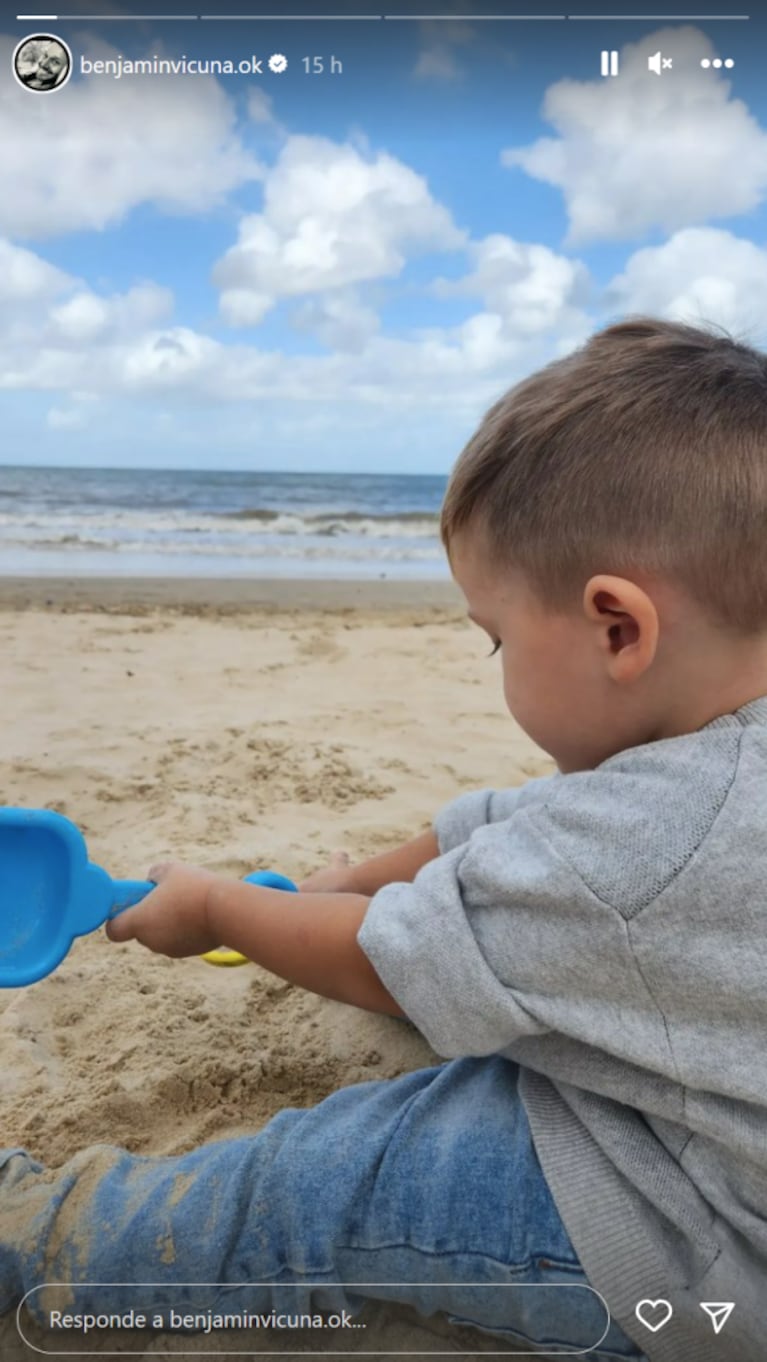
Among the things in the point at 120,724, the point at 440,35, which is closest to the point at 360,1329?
the point at 440,35

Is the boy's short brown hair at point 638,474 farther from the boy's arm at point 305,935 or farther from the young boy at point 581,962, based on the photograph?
the boy's arm at point 305,935

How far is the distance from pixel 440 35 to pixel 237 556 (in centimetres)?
520

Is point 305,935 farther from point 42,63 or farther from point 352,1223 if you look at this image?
point 42,63

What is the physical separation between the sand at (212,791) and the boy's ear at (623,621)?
0.57m

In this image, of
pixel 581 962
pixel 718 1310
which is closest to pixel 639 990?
pixel 581 962

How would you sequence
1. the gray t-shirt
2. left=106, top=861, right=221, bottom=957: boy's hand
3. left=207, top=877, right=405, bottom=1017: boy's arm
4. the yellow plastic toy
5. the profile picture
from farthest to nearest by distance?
the yellow plastic toy < the profile picture < left=106, top=861, right=221, bottom=957: boy's hand < left=207, top=877, right=405, bottom=1017: boy's arm < the gray t-shirt

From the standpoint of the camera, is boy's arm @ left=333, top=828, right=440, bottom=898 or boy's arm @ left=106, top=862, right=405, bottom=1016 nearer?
boy's arm @ left=106, top=862, right=405, bottom=1016

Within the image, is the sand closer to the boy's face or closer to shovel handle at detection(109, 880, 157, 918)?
shovel handle at detection(109, 880, 157, 918)

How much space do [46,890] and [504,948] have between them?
48cm

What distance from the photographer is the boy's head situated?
696mm

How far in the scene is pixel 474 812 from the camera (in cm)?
113

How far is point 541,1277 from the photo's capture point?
2.44ft
